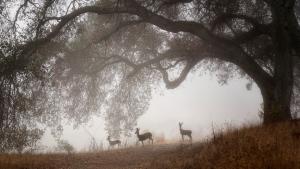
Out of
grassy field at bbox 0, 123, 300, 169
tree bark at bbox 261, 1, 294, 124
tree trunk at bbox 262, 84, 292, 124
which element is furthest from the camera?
tree bark at bbox 261, 1, 294, 124

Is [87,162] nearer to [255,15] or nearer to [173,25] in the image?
[173,25]

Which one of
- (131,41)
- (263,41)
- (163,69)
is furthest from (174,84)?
(263,41)

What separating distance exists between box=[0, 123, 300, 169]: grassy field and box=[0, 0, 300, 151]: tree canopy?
7.87 ft

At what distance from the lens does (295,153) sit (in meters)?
10.2

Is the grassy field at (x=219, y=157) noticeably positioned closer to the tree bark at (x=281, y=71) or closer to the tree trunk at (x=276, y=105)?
the tree trunk at (x=276, y=105)

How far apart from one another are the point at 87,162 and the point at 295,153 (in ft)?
24.1

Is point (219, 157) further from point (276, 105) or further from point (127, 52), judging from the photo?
point (127, 52)

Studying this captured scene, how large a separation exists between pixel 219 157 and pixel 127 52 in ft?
45.9

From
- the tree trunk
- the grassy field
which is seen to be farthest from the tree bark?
the grassy field

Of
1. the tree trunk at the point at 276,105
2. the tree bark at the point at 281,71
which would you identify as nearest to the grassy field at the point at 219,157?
the tree trunk at the point at 276,105

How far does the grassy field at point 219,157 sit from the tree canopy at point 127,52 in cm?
240

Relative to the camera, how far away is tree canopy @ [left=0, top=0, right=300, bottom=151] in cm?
1681

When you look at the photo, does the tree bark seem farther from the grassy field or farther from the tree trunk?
the grassy field

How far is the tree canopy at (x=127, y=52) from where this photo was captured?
16.8m
